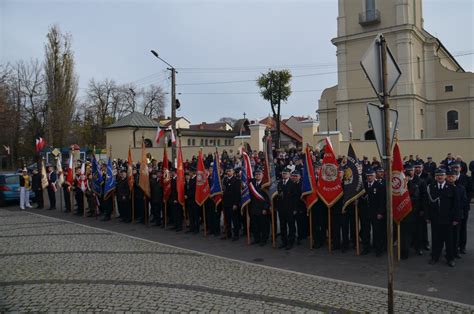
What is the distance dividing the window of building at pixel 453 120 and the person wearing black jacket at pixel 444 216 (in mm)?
37436

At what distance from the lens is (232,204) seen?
10.6 meters

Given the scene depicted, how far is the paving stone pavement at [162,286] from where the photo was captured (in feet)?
18.1

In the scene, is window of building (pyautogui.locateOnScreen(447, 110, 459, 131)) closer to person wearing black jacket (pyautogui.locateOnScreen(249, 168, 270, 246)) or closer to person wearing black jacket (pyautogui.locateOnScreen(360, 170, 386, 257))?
person wearing black jacket (pyautogui.locateOnScreen(360, 170, 386, 257))

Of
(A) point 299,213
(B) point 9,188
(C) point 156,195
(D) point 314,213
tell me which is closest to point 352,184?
(D) point 314,213

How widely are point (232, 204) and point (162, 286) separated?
442 cm

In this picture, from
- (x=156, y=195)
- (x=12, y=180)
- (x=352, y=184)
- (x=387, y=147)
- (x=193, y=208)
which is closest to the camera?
(x=387, y=147)

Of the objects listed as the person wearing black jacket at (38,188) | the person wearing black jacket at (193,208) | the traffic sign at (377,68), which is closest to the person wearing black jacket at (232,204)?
the person wearing black jacket at (193,208)

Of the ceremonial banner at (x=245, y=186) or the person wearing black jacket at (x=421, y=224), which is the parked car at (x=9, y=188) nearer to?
the ceremonial banner at (x=245, y=186)

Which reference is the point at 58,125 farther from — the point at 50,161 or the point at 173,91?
the point at 173,91

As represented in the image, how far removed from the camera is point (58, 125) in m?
46.6

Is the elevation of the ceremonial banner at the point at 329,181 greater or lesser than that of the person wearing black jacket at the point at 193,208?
greater

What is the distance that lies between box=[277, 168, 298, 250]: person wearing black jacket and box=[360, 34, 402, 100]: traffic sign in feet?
16.0

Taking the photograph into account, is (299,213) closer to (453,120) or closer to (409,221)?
(409,221)

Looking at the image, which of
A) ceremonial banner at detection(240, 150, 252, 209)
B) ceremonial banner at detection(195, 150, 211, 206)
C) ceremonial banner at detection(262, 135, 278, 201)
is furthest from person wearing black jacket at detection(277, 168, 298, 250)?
ceremonial banner at detection(195, 150, 211, 206)
